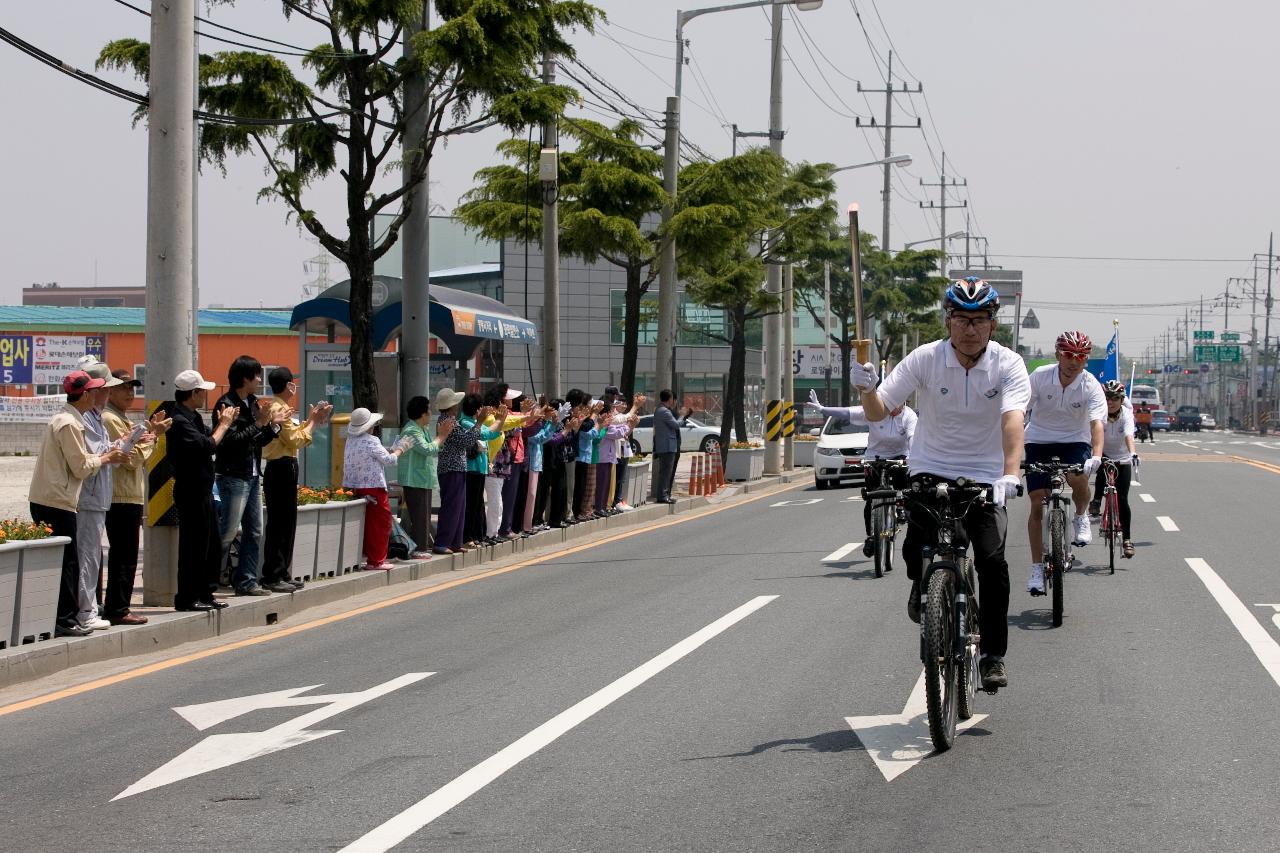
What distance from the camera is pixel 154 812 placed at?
20.3 feet

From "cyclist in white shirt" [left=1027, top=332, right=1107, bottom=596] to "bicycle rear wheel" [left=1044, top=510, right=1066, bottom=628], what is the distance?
307mm

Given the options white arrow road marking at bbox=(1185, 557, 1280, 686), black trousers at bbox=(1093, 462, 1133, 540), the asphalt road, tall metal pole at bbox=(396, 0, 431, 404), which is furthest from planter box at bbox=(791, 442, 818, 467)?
the asphalt road

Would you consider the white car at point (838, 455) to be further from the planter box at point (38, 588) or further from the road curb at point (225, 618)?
the planter box at point (38, 588)

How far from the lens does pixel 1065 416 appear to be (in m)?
11.8

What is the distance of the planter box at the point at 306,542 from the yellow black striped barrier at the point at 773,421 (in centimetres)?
2295

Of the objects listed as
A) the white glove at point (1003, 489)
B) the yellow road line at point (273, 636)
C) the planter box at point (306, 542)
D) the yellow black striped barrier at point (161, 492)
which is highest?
the white glove at point (1003, 489)

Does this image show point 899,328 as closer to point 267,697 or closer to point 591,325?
point 591,325

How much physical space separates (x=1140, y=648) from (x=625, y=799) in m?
4.98

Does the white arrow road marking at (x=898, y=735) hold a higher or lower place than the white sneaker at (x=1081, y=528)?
lower

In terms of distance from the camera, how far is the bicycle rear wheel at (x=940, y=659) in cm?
676

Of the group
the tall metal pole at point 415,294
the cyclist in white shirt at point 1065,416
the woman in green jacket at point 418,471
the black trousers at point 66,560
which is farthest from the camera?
the tall metal pole at point 415,294

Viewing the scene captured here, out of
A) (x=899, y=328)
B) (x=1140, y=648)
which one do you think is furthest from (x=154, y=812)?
(x=899, y=328)

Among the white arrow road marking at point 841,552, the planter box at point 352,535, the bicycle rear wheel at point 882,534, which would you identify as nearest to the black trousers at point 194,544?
the planter box at point 352,535

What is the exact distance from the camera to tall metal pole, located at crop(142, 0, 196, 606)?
12.3 m
